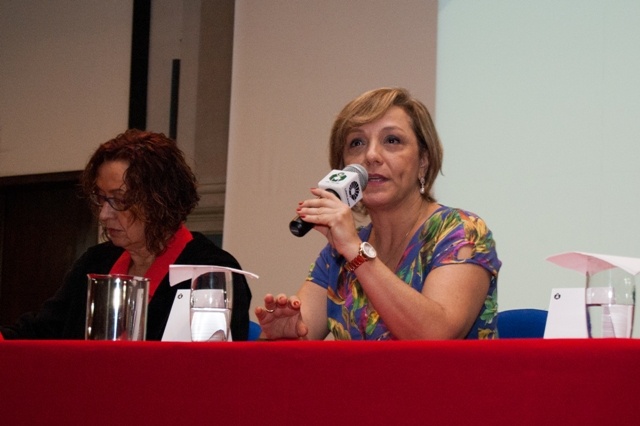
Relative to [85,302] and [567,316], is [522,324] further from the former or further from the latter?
[85,302]

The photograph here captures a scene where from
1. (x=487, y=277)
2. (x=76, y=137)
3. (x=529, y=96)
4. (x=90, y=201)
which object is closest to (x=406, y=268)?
(x=487, y=277)

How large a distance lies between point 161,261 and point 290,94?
5.69ft

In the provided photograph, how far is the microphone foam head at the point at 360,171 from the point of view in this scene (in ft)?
5.84

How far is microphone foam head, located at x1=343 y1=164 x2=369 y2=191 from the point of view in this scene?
1781 mm

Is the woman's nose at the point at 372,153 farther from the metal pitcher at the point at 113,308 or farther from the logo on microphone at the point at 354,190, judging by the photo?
the metal pitcher at the point at 113,308

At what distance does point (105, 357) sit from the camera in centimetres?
101

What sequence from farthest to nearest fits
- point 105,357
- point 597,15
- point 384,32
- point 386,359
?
point 384,32 < point 597,15 < point 105,357 < point 386,359

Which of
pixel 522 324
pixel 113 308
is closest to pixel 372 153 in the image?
pixel 522 324

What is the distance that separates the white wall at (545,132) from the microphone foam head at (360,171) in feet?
4.18

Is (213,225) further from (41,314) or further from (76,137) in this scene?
(41,314)

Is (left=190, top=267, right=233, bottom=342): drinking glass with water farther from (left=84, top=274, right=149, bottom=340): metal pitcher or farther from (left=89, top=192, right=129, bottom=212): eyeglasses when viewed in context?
(left=89, top=192, right=129, bottom=212): eyeglasses

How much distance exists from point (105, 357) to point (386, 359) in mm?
352

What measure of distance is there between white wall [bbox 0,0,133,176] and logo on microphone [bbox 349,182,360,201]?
3.31m

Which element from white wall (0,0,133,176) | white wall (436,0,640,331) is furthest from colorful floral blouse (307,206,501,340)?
white wall (0,0,133,176)
